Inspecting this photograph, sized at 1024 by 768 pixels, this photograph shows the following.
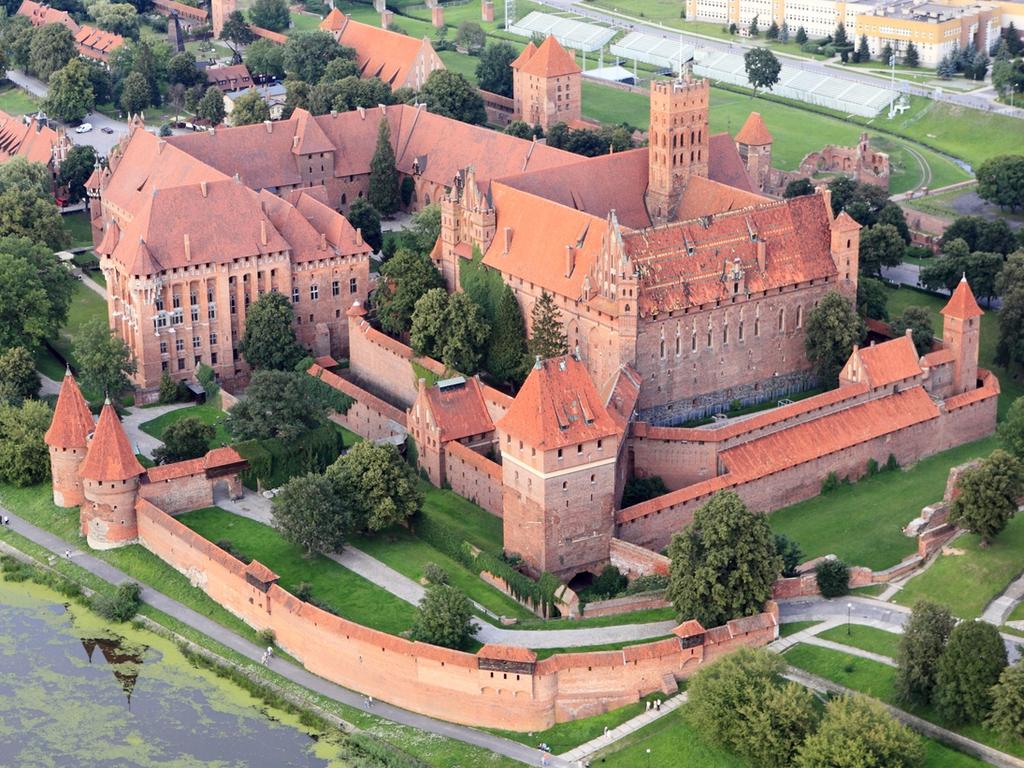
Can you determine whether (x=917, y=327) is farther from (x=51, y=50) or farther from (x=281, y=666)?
(x=51, y=50)

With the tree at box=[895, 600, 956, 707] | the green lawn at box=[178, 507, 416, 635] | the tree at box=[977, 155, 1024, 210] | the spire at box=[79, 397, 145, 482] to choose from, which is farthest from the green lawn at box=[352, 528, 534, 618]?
the tree at box=[977, 155, 1024, 210]

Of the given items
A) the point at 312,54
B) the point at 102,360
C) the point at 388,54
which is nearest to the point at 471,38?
the point at 312,54

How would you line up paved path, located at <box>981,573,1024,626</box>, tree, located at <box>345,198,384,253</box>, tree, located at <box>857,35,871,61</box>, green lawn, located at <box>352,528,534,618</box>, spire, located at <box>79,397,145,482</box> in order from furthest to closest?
tree, located at <box>857,35,871,61</box> < tree, located at <box>345,198,384,253</box> < spire, located at <box>79,397,145,482</box> < green lawn, located at <box>352,528,534,618</box> < paved path, located at <box>981,573,1024,626</box>

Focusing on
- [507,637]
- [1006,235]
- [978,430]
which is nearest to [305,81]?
[1006,235]

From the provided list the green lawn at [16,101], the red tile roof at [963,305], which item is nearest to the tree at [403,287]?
the red tile roof at [963,305]

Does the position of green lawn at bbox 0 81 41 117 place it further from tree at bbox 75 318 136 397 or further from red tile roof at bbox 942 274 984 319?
red tile roof at bbox 942 274 984 319

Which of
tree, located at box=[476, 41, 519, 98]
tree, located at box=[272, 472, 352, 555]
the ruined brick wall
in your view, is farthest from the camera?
tree, located at box=[476, 41, 519, 98]
